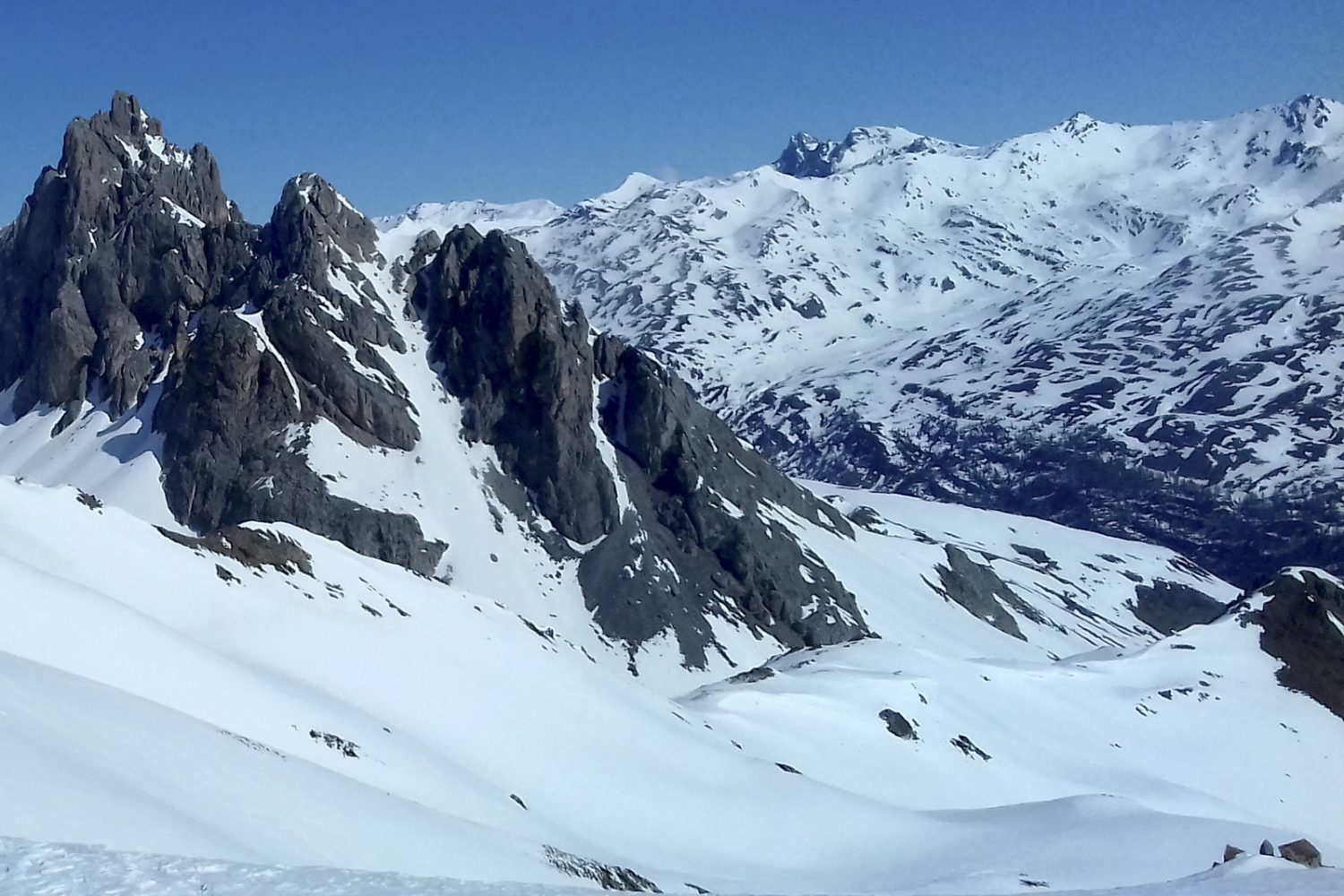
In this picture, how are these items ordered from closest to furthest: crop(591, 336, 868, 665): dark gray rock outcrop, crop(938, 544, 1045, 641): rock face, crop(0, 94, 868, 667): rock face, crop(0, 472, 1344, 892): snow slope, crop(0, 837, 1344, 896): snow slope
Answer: crop(0, 837, 1344, 896): snow slope, crop(0, 472, 1344, 892): snow slope, crop(0, 94, 868, 667): rock face, crop(591, 336, 868, 665): dark gray rock outcrop, crop(938, 544, 1045, 641): rock face

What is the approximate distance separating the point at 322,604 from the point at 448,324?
87.6 m

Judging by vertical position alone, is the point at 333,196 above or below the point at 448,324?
above

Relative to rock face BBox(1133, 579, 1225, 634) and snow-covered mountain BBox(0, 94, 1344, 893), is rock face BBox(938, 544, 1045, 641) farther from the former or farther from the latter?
rock face BBox(1133, 579, 1225, 634)

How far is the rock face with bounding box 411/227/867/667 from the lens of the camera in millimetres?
128625

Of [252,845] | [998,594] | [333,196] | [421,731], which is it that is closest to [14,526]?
[421,731]

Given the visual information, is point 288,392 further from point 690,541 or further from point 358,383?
point 690,541

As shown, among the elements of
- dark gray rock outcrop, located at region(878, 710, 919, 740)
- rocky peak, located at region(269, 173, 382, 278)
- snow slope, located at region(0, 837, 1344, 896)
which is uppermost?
rocky peak, located at region(269, 173, 382, 278)

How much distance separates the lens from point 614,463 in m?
138

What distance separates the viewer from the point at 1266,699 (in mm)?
97500

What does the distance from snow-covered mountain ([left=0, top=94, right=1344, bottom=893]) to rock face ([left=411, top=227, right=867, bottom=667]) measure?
0.43 meters

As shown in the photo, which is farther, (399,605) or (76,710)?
(399,605)

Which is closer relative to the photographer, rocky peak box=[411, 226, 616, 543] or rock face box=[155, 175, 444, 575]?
rock face box=[155, 175, 444, 575]

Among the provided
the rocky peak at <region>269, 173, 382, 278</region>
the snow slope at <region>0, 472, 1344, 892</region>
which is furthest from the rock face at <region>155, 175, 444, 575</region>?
the snow slope at <region>0, 472, 1344, 892</region>

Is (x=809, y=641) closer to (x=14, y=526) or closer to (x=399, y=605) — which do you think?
(x=399, y=605)
